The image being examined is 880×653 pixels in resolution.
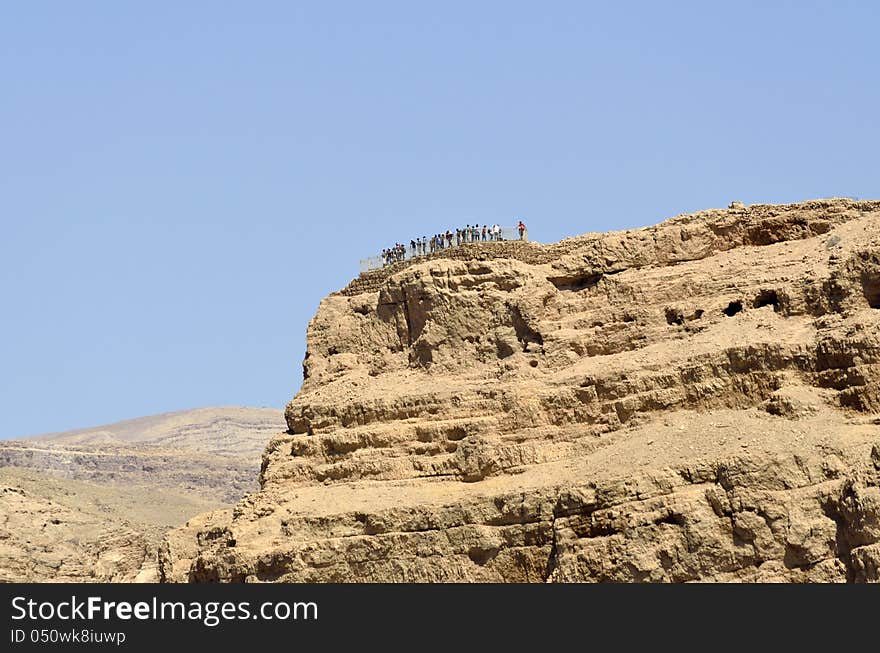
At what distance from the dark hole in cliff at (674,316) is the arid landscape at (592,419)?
4 centimetres

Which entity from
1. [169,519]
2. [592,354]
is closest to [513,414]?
[592,354]

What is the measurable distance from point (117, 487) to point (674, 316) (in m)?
64.7

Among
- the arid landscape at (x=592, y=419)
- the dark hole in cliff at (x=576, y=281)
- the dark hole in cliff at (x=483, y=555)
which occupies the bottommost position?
the dark hole in cliff at (x=483, y=555)

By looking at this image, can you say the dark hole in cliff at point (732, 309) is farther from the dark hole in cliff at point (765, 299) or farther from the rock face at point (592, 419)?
the dark hole in cliff at point (765, 299)

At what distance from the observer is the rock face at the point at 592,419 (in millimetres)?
44062

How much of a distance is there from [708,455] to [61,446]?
90.9 metres

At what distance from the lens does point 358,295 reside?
5700 cm

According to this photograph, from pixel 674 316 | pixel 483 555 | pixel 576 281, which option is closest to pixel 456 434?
pixel 483 555

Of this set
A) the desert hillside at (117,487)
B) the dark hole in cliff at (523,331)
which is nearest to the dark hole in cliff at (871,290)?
the dark hole in cliff at (523,331)

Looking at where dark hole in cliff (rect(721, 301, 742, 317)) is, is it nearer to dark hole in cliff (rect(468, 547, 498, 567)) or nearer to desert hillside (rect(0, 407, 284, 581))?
dark hole in cliff (rect(468, 547, 498, 567))

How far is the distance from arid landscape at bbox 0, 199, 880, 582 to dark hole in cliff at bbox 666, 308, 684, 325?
0.04 m

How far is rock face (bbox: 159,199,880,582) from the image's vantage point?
4406 cm

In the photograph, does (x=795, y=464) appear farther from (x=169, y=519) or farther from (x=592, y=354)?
(x=169, y=519)

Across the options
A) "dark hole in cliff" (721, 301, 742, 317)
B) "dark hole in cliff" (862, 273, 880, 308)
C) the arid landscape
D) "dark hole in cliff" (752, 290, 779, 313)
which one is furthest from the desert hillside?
"dark hole in cliff" (862, 273, 880, 308)
